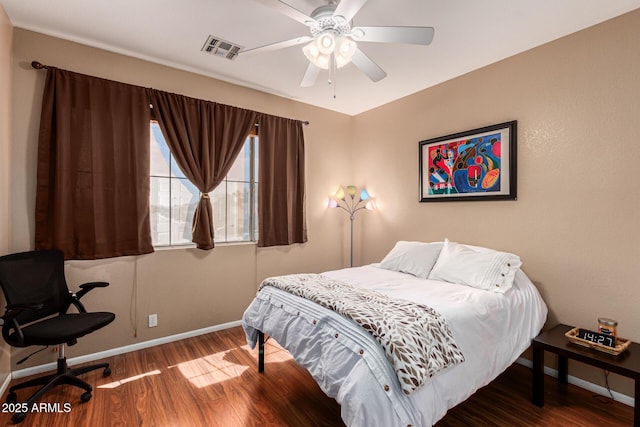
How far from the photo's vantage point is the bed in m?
1.46

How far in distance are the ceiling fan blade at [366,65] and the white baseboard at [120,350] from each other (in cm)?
297

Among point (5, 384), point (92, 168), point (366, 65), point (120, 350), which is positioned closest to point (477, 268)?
point (366, 65)

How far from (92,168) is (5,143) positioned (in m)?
0.54

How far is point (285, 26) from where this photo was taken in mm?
2396

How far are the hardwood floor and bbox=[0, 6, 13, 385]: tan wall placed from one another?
1.66 feet

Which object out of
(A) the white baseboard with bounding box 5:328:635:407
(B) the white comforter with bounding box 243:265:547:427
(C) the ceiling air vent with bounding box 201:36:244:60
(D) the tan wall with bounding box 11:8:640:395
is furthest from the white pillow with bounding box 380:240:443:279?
(C) the ceiling air vent with bounding box 201:36:244:60

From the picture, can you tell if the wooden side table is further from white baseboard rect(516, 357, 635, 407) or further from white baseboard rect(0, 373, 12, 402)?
white baseboard rect(0, 373, 12, 402)

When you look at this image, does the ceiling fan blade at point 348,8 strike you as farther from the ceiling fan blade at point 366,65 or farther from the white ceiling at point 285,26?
the white ceiling at point 285,26

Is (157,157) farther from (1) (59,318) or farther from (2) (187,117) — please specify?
(1) (59,318)

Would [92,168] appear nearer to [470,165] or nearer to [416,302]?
[416,302]

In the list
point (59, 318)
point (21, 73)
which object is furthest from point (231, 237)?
point (21, 73)

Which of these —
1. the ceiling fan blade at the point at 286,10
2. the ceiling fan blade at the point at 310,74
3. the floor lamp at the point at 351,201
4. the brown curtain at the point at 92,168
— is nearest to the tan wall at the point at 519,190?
the brown curtain at the point at 92,168

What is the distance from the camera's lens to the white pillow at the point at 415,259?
2.94 meters

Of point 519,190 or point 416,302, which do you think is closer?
point 416,302
